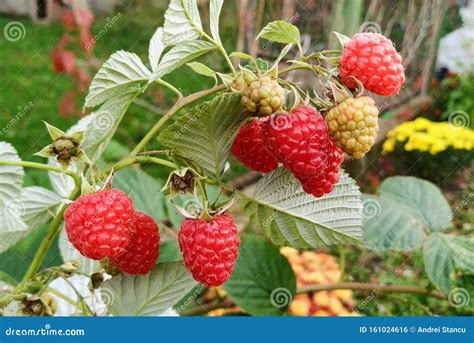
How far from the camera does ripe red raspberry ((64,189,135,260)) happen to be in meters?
0.54

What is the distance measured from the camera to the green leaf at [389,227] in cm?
107

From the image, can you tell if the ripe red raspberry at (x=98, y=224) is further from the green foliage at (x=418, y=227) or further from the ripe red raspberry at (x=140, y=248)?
the green foliage at (x=418, y=227)

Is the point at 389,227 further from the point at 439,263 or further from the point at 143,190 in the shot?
the point at 143,190

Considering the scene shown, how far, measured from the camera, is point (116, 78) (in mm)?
571

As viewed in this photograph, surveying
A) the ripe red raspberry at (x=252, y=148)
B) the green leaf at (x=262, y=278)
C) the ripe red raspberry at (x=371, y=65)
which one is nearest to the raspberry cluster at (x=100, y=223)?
the ripe red raspberry at (x=252, y=148)

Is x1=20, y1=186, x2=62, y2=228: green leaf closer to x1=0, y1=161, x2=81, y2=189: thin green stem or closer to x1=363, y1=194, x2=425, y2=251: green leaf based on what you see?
x1=0, y1=161, x2=81, y2=189: thin green stem

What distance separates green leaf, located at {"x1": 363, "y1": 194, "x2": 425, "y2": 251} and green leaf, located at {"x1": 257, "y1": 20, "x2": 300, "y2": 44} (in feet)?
1.87

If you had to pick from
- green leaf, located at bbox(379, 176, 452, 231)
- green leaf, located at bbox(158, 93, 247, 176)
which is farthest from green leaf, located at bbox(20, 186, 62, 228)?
green leaf, located at bbox(379, 176, 452, 231)

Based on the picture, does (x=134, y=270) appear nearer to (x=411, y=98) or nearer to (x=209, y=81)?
(x=209, y=81)

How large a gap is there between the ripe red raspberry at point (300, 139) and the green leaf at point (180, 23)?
9 centimetres

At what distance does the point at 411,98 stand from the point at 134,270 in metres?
2.22

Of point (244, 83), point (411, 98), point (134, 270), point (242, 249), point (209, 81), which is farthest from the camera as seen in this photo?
point (411, 98)

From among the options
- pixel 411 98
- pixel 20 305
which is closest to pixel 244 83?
pixel 20 305

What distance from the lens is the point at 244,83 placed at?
0.51 m
